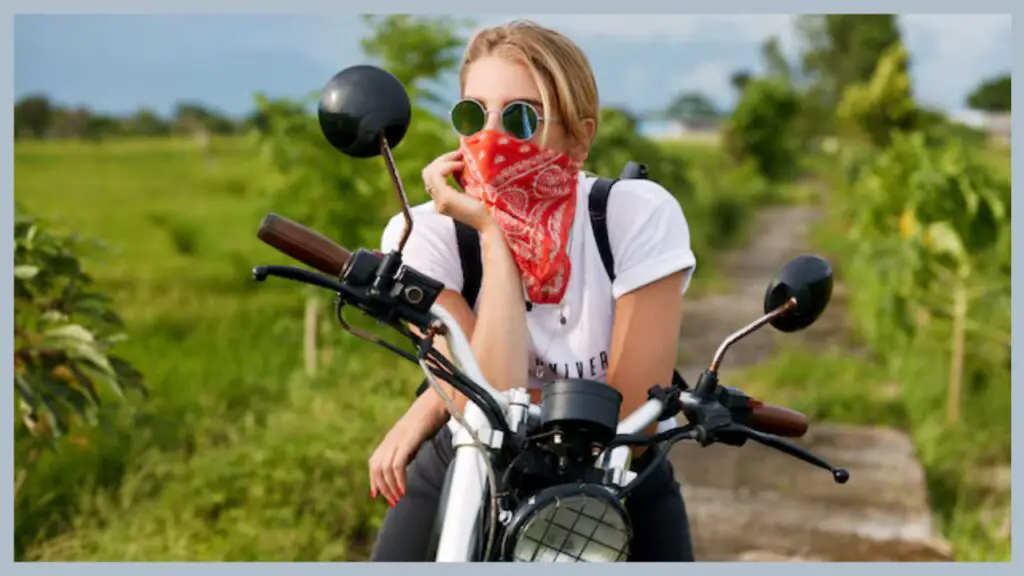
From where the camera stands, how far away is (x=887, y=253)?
6875mm

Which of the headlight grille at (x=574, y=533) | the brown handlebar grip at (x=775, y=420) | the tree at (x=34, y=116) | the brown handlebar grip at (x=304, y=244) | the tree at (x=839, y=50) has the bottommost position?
the headlight grille at (x=574, y=533)

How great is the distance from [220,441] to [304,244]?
3594 millimetres

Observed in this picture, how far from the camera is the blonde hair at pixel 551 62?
6.23 feet

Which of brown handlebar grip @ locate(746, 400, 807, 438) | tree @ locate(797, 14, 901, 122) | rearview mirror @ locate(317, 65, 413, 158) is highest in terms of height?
tree @ locate(797, 14, 901, 122)

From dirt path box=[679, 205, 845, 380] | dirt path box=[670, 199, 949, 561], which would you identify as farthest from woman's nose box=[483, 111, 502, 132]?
dirt path box=[679, 205, 845, 380]

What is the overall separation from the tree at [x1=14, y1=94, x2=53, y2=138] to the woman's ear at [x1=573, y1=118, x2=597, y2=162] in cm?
994

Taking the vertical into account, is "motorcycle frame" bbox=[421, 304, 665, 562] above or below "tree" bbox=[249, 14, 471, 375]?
below

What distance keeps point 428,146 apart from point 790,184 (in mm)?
21441

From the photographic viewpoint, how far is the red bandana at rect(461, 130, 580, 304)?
6.32 feet

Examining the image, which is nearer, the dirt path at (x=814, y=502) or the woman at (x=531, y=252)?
the woman at (x=531, y=252)

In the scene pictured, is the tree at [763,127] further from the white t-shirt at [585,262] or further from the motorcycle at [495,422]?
the motorcycle at [495,422]

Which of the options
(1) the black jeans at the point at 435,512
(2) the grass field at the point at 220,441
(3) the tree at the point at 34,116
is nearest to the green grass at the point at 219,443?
(2) the grass field at the point at 220,441

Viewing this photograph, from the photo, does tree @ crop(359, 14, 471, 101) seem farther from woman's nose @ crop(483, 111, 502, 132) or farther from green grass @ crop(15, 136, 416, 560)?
woman's nose @ crop(483, 111, 502, 132)

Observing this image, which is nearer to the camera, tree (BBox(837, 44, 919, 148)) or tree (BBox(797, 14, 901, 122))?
tree (BBox(837, 44, 919, 148))
